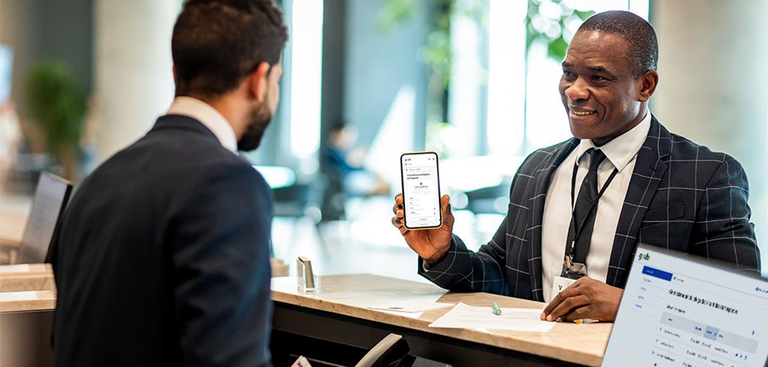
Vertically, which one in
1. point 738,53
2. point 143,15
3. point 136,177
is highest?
point 143,15

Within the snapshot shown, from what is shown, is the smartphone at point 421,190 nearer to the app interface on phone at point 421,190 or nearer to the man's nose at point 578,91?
the app interface on phone at point 421,190

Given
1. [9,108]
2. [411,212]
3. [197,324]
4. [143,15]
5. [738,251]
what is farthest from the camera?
[9,108]

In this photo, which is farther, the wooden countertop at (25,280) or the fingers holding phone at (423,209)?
the wooden countertop at (25,280)

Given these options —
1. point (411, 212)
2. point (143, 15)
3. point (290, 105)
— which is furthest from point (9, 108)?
point (411, 212)

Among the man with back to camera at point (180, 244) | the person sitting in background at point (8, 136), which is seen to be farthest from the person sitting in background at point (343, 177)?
the man with back to camera at point (180, 244)

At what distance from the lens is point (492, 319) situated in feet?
7.32

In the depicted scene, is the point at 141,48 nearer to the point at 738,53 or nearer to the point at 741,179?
the point at 738,53

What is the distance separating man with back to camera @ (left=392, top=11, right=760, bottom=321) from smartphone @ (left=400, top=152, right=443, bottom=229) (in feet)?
0.13

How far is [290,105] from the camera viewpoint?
1667 cm

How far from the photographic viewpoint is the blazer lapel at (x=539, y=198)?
2.64 metres

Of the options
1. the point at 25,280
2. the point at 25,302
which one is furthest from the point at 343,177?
the point at 25,302

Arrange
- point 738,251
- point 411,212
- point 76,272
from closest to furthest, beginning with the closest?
point 76,272 → point 738,251 → point 411,212

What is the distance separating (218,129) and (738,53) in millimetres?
5081

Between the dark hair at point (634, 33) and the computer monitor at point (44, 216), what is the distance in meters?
2.04
